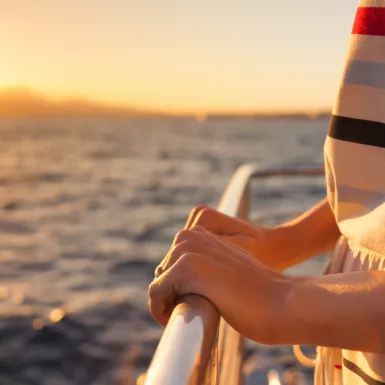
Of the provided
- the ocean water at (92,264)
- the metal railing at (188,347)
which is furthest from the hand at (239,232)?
the ocean water at (92,264)

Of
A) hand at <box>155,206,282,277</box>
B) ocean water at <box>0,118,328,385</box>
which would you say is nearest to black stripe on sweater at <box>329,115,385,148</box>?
hand at <box>155,206,282,277</box>

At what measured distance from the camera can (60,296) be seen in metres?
5.11

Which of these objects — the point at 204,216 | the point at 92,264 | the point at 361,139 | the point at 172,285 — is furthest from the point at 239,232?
the point at 92,264

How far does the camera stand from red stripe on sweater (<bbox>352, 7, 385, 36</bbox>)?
71cm

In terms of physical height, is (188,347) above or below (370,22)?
below

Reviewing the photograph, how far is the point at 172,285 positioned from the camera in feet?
1.78

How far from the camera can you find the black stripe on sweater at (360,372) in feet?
2.13

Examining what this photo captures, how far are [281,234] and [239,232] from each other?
0.09 m

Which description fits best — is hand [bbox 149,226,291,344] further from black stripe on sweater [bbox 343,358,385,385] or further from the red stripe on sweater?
the red stripe on sweater

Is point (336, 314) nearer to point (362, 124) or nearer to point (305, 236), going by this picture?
point (362, 124)

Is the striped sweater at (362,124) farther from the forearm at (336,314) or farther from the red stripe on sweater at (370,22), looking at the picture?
the forearm at (336,314)

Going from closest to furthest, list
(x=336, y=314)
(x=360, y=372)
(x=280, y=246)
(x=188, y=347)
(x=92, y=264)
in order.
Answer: (x=188, y=347) → (x=336, y=314) → (x=360, y=372) → (x=280, y=246) → (x=92, y=264)

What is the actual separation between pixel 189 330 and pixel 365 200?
351mm

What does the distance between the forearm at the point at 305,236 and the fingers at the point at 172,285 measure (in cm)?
35
